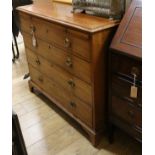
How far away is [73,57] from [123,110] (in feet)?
1.63

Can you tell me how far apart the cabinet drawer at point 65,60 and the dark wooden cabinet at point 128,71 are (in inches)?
6.8

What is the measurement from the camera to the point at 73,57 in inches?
62.5

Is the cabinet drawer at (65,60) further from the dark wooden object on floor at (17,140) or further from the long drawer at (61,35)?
the dark wooden object on floor at (17,140)

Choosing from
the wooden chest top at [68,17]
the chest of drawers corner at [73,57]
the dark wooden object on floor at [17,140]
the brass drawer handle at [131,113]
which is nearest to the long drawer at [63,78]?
the chest of drawers corner at [73,57]

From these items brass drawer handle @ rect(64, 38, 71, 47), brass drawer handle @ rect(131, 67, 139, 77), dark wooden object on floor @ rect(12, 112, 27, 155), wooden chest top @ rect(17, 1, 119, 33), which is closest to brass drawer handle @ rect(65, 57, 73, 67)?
brass drawer handle @ rect(64, 38, 71, 47)

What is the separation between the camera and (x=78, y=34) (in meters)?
1.44

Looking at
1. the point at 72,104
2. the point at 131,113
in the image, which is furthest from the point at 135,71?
the point at 72,104

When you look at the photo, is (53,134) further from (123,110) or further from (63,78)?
(123,110)

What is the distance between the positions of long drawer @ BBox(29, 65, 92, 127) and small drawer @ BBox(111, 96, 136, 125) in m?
0.19

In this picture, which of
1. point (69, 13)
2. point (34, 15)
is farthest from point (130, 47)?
point (34, 15)

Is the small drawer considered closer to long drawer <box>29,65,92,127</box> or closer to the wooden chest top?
long drawer <box>29,65,92,127</box>
